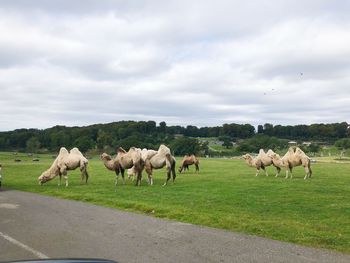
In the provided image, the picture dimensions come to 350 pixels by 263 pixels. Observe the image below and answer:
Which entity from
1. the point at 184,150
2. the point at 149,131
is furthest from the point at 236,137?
the point at 184,150

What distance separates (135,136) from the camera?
133625 millimetres

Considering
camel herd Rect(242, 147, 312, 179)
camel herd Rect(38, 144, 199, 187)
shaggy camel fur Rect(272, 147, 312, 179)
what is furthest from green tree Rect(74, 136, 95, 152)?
shaggy camel fur Rect(272, 147, 312, 179)

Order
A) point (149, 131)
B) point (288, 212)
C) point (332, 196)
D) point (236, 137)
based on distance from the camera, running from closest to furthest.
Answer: point (288, 212) < point (332, 196) < point (149, 131) < point (236, 137)

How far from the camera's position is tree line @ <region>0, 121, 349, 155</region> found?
12738 cm

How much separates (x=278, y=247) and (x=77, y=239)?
15.9 feet

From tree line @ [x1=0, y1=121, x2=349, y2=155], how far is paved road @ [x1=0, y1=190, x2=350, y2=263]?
344 ft

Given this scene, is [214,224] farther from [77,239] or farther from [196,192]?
[196,192]

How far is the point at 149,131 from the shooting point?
173m

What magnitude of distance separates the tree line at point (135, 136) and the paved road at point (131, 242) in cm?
10490

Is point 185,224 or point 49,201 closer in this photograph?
point 185,224

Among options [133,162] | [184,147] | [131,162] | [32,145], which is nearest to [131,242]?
[133,162]

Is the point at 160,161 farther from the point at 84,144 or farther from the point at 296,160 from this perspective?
the point at 84,144

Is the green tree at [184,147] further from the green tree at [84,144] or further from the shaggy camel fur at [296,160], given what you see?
the shaggy camel fur at [296,160]

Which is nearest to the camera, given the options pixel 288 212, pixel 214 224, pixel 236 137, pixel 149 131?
pixel 214 224
